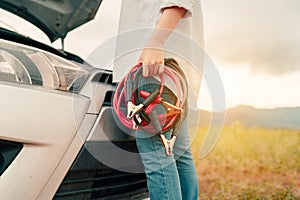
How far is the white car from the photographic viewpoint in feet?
3.29

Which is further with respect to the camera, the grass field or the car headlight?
the grass field

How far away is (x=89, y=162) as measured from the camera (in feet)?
3.83

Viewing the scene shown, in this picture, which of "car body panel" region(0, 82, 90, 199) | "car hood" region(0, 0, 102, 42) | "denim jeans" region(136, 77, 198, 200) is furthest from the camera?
"car hood" region(0, 0, 102, 42)

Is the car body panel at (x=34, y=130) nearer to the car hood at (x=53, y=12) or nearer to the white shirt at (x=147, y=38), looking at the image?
the white shirt at (x=147, y=38)

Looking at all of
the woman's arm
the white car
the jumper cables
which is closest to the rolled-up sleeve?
the woman's arm

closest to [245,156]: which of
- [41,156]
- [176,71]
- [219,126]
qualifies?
[219,126]

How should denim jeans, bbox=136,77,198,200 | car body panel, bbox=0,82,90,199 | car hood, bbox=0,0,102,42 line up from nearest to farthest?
car body panel, bbox=0,82,90,199 < denim jeans, bbox=136,77,198,200 < car hood, bbox=0,0,102,42

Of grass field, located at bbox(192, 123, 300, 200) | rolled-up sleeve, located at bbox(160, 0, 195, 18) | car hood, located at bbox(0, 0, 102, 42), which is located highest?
car hood, located at bbox(0, 0, 102, 42)

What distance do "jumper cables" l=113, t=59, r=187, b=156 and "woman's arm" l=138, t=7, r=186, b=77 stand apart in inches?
1.5

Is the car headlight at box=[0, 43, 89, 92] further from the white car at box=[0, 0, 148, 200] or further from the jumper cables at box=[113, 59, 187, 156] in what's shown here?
the jumper cables at box=[113, 59, 187, 156]

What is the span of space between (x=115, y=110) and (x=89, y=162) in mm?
191

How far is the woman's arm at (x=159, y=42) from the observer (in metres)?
1.03

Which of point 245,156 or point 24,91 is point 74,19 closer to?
point 24,91

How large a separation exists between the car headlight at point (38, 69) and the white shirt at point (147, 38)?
0.14m
